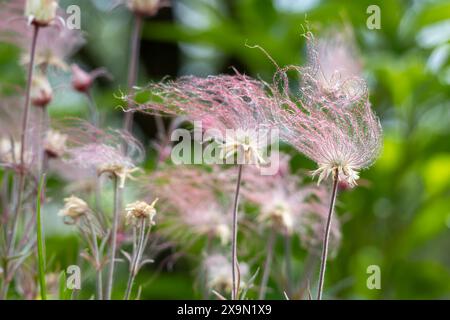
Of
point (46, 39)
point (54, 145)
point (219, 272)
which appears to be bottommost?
point (219, 272)

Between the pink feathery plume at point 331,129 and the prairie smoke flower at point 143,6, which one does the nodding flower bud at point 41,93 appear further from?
the pink feathery plume at point 331,129

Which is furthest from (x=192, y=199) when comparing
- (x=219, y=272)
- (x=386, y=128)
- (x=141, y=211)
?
(x=386, y=128)

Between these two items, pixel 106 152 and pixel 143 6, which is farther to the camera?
pixel 143 6

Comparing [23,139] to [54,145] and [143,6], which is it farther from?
[143,6]

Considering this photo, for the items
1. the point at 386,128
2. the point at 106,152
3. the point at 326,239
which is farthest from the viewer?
the point at 386,128

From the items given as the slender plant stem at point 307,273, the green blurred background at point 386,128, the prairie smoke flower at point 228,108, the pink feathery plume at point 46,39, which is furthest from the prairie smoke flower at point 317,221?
the green blurred background at point 386,128

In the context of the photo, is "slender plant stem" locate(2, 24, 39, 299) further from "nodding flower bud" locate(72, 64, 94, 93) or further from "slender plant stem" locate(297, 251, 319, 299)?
"slender plant stem" locate(297, 251, 319, 299)
